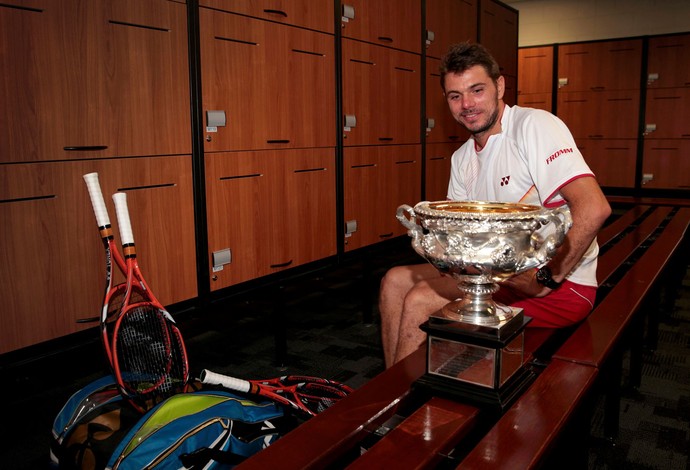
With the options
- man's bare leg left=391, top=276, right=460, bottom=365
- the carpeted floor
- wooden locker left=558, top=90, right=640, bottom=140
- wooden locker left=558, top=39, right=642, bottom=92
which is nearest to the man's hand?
man's bare leg left=391, top=276, right=460, bottom=365

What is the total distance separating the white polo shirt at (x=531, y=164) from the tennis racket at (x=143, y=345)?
1069mm

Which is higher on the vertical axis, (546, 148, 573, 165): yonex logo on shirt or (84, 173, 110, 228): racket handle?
(546, 148, 573, 165): yonex logo on shirt

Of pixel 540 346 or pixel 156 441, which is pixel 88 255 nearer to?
pixel 156 441

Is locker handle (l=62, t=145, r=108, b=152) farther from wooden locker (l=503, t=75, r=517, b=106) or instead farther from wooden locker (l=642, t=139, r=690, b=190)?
wooden locker (l=642, t=139, r=690, b=190)

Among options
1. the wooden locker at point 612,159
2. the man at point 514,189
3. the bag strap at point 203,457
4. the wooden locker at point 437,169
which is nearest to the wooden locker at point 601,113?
the wooden locker at point 612,159

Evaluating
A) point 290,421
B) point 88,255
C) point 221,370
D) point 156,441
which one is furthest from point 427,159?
point 156,441

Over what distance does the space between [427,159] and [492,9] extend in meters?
1.54

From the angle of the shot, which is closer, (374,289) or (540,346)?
(540,346)

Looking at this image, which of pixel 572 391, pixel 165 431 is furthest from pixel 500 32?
pixel 165 431

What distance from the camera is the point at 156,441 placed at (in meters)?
1.32

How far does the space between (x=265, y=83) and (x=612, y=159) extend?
18.5ft

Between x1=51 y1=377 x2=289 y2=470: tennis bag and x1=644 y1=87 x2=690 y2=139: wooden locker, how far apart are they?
257 inches

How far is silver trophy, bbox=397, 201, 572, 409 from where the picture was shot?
1.01 m

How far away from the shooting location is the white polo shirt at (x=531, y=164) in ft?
5.41
